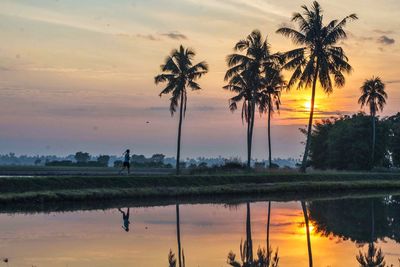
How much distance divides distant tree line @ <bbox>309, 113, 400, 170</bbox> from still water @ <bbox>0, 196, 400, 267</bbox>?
170 feet

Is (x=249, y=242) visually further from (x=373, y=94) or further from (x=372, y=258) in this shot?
(x=373, y=94)

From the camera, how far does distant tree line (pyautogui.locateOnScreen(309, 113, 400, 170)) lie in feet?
282

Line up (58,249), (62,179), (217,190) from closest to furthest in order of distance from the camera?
(58,249)
(62,179)
(217,190)

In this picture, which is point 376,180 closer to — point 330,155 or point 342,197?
point 342,197

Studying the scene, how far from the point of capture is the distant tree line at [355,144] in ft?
282

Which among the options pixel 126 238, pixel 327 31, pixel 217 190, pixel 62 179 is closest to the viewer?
pixel 126 238

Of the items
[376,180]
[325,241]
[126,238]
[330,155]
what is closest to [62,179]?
[126,238]

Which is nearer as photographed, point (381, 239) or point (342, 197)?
point (381, 239)

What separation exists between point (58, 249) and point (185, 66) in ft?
144

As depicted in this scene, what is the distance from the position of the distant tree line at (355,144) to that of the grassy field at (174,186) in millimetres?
26385

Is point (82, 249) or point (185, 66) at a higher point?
point (185, 66)

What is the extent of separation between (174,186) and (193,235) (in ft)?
65.2

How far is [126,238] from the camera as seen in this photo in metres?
21.9

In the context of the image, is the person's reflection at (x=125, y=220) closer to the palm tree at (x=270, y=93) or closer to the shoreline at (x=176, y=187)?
the shoreline at (x=176, y=187)
